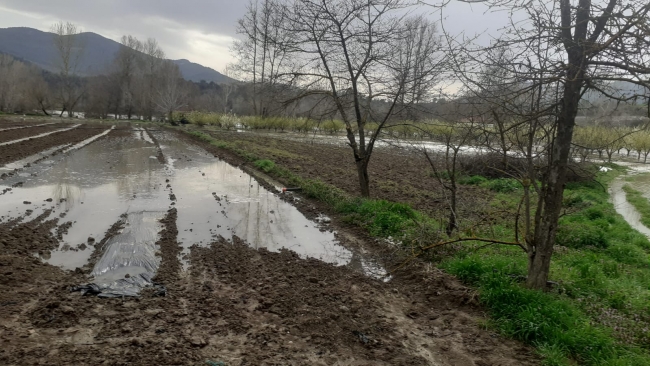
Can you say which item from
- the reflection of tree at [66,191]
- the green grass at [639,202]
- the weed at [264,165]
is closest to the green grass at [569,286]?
the green grass at [639,202]

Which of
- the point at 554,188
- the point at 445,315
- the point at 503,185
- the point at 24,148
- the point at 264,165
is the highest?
the point at 554,188

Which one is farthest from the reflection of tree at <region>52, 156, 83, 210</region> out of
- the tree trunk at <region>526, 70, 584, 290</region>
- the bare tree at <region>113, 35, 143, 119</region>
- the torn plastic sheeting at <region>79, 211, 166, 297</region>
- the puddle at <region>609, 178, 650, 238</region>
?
the bare tree at <region>113, 35, 143, 119</region>

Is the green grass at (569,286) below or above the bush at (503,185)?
below

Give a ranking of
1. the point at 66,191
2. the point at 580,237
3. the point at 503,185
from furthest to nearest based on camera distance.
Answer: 1. the point at 503,185
2. the point at 66,191
3. the point at 580,237

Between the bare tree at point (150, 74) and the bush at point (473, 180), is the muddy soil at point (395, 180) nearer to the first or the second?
the bush at point (473, 180)

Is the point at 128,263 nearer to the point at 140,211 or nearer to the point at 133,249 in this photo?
the point at 133,249

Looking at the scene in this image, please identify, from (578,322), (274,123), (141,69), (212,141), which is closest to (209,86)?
(141,69)

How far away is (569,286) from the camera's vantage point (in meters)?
5.80

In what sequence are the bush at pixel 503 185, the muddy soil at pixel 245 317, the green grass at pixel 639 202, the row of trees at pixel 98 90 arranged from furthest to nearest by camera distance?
1. the row of trees at pixel 98 90
2. the bush at pixel 503 185
3. the green grass at pixel 639 202
4. the muddy soil at pixel 245 317

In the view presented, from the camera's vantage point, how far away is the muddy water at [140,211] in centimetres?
663

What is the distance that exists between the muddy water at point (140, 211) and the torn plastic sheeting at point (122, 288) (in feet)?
0.08

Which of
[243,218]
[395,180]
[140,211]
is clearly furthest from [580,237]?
[140,211]

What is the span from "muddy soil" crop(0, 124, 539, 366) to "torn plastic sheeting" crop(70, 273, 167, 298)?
11 cm

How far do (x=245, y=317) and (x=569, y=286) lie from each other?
434cm
